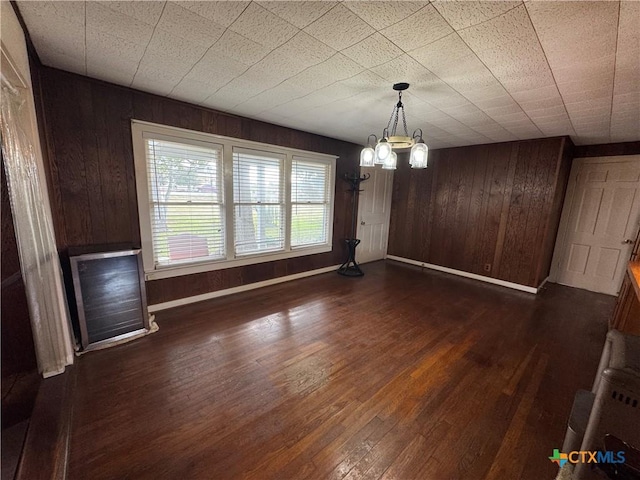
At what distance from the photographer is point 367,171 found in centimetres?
512

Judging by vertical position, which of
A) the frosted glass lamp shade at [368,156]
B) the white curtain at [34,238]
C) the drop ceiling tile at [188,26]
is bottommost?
the white curtain at [34,238]

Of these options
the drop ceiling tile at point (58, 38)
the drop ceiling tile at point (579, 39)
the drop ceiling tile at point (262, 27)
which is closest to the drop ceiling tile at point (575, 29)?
the drop ceiling tile at point (579, 39)

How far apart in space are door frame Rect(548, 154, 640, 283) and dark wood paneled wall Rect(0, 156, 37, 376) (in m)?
6.56

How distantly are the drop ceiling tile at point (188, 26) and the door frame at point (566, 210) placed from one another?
547 centimetres

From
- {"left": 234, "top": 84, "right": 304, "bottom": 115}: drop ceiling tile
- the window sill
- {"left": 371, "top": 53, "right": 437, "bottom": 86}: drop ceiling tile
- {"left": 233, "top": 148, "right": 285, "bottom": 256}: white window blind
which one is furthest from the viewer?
{"left": 233, "top": 148, "right": 285, "bottom": 256}: white window blind

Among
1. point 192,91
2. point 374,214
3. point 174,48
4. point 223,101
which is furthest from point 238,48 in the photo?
point 374,214

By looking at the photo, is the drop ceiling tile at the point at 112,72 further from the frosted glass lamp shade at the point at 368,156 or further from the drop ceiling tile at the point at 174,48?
the frosted glass lamp shade at the point at 368,156

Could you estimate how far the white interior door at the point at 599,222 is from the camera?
3.83m

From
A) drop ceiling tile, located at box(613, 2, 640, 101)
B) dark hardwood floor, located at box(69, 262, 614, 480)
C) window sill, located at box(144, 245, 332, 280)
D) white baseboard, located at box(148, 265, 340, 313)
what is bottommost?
dark hardwood floor, located at box(69, 262, 614, 480)

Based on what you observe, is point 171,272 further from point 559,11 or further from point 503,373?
point 559,11

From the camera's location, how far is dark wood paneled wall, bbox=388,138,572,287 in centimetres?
392

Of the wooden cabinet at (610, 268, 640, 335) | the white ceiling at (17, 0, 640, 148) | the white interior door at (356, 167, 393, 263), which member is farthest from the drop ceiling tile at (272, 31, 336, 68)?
the white interior door at (356, 167, 393, 263)

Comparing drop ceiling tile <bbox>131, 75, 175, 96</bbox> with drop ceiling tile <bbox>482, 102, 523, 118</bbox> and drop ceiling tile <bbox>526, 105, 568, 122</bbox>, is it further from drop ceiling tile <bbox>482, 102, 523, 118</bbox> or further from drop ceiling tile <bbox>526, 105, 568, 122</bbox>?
drop ceiling tile <bbox>526, 105, 568, 122</bbox>

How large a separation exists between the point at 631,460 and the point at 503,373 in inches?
64.6
